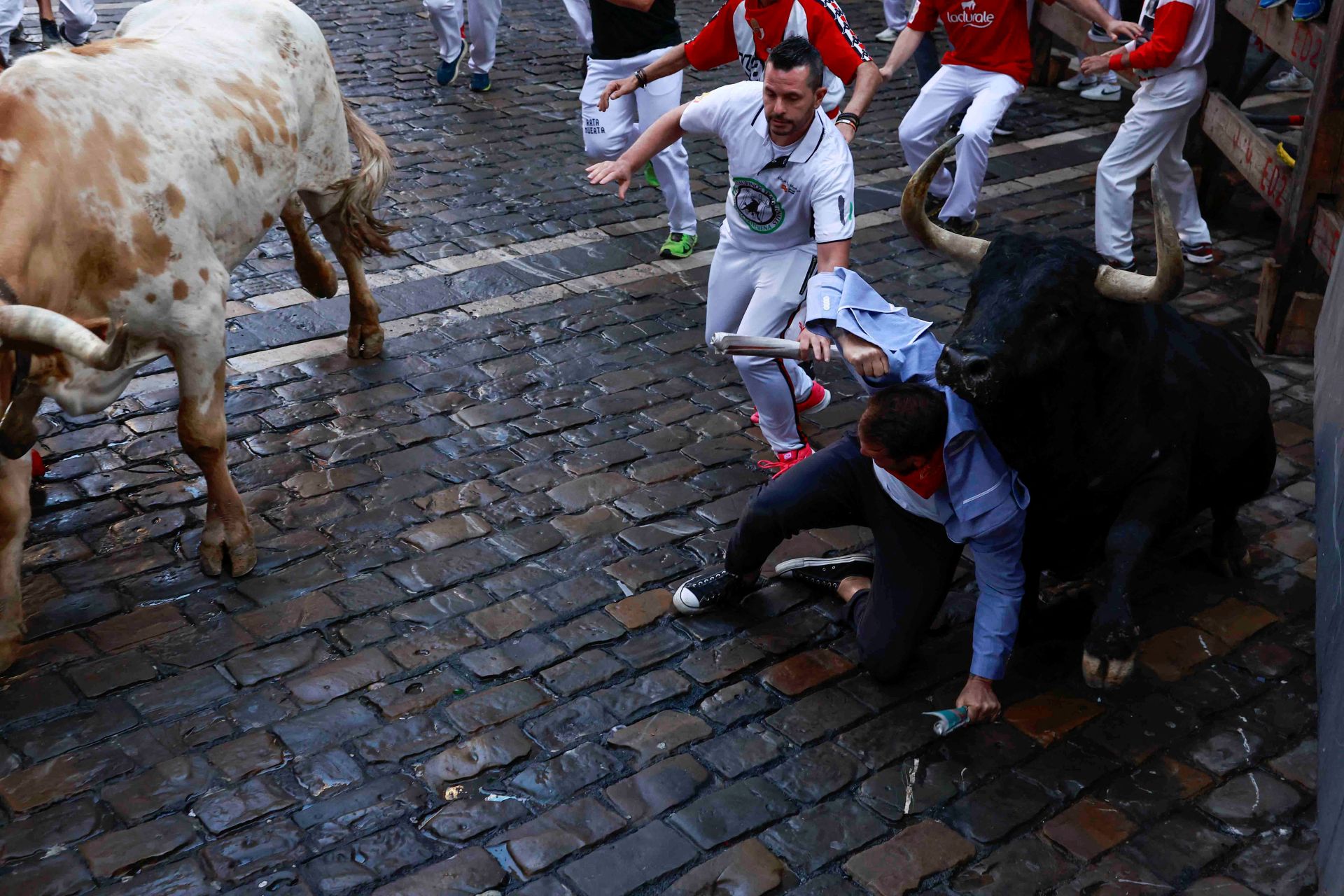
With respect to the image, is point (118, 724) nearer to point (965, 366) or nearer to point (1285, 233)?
point (965, 366)

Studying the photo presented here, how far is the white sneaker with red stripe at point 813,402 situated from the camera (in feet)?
20.9

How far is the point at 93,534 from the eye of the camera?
17.6 ft

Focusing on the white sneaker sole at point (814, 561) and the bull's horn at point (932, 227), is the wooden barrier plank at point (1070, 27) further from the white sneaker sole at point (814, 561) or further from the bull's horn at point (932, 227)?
the white sneaker sole at point (814, 561)

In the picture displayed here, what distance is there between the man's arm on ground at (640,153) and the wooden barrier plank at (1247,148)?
386cm

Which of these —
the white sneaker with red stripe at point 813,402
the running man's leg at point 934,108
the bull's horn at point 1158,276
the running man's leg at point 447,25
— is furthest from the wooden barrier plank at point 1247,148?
the running man's leg at point 447,25

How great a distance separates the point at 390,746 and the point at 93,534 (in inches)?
79.3

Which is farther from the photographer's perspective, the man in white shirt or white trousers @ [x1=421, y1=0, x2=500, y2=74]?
white trousers @ [x1=421, y1=0, x2=500, y2=74]

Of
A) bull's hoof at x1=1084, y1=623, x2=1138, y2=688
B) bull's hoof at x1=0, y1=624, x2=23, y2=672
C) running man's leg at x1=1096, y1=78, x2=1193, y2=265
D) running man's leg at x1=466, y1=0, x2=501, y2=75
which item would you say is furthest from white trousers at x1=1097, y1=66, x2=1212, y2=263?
bull's hoof at x1=0, y1=624, x2=23, y2=672

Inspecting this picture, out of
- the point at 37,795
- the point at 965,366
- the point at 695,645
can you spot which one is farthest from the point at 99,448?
the point at 965,366

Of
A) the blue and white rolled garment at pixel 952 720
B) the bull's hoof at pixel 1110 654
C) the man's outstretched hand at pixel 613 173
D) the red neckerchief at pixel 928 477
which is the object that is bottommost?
the blue and white rolled garment at pixel 952 720

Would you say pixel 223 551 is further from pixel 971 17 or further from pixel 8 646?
pixel 971 17

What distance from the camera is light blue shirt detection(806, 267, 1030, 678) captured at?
4199 millimetres

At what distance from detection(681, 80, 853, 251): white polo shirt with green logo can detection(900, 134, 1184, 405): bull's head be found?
1190 mm

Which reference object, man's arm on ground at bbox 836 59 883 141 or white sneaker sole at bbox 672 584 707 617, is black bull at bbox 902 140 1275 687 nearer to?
white sneaker sole at bbox 672 584 707 617
